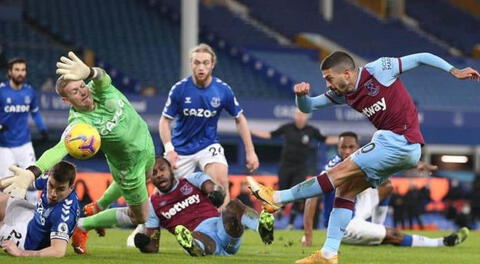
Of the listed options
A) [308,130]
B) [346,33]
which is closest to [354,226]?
[308,130]

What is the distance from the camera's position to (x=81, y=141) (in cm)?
926

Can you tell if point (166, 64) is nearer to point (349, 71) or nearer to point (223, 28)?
point (223, 28)

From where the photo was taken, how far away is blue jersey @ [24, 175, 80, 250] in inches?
391

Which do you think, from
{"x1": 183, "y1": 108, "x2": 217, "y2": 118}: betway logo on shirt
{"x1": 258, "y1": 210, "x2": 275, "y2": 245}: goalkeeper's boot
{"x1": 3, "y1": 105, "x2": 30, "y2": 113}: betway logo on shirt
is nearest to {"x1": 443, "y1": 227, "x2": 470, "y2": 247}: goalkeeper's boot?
{"x1": 183, "y1": 108, "x2": 217, "y2": 118}: betway logo on shirt

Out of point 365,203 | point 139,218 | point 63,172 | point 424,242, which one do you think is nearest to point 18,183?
point 63,172

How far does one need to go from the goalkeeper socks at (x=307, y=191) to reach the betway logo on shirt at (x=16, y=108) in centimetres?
829

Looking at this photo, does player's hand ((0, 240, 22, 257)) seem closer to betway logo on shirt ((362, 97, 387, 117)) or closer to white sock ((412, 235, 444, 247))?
betway logo on shirt ((362, 97, 387, 117))

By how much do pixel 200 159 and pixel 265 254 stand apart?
180 centimetres

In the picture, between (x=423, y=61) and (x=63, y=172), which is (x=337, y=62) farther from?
(x=63, y=172)

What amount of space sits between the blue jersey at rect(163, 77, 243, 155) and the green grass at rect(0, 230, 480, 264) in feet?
3.90

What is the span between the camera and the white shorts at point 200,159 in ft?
42.4

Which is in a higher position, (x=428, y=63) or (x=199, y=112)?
(x=428, y=63)

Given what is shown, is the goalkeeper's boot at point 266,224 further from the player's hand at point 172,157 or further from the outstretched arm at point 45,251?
the player's hand at point 172,157

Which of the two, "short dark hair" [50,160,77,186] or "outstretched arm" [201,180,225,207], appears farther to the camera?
"outstretched arm" [201,180,225,207]
